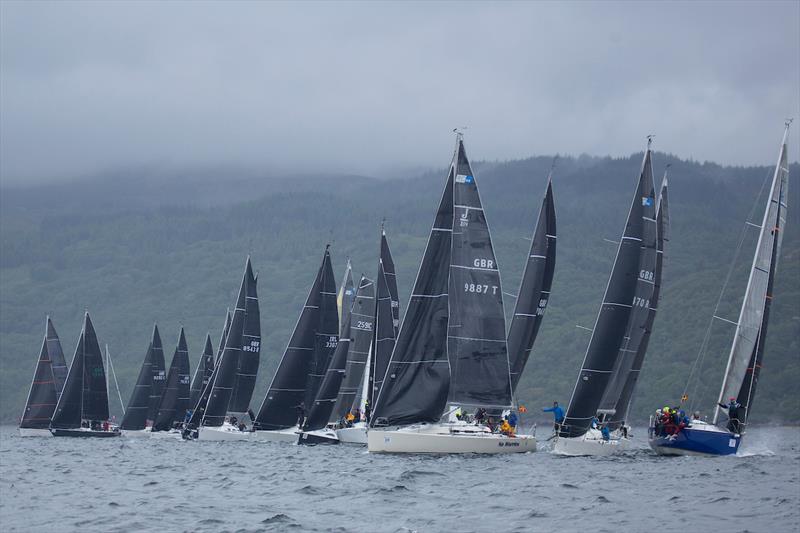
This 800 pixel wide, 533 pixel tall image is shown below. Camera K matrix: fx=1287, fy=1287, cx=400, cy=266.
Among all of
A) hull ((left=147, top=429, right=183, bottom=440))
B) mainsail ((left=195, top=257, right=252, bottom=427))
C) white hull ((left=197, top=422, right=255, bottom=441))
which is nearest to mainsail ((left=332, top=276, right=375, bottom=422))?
white hull ((left=197, top=422, right=255, bottom=441))

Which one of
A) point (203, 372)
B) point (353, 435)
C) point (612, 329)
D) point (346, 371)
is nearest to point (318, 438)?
point (353, 435)

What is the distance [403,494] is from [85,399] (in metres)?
48.4

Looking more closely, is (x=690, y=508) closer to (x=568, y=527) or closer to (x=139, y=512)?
(x=568, y=527)

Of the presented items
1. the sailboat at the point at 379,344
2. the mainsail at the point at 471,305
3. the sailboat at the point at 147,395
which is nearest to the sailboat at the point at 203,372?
the sailboat at the point at 147,395

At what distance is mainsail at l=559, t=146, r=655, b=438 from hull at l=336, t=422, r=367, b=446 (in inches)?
557

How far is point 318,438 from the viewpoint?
197ft

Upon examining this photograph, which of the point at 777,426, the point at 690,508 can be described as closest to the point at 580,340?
the point at 777,426

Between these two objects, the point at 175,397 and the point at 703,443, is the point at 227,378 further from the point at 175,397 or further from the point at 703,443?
the point at 703,443

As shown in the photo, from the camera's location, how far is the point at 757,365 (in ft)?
153

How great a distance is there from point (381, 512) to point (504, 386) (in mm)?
15782

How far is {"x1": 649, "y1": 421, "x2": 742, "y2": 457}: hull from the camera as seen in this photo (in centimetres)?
4559

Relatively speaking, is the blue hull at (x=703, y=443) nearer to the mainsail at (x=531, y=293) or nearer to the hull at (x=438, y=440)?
the hull at (x=438, y=440)

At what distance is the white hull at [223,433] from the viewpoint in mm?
64438

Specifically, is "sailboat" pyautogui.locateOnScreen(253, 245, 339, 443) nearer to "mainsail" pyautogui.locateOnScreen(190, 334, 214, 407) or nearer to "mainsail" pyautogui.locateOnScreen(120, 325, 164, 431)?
"mainsail" pyautogui.locateOnScreen(190, 334, 214, 407)
